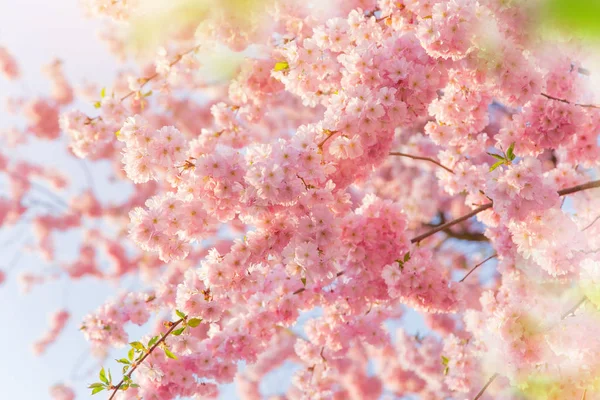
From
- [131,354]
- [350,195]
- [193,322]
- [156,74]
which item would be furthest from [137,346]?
[156,74]

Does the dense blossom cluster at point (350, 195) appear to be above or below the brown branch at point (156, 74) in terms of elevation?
below

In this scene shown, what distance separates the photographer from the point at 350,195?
3562 millimetres

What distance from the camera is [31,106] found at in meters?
11.9


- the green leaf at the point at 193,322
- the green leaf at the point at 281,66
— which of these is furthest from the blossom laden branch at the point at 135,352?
the green leaf at the point at 281,66

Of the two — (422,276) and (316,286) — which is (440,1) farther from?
(316,286)

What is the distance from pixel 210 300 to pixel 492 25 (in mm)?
2472

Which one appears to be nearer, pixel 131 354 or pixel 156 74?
pixel 131 354

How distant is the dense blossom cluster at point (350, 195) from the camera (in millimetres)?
2963

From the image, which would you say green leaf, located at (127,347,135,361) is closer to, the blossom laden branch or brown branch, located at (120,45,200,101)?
the blossom laden branch

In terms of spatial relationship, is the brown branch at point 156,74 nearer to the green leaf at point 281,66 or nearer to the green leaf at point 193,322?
the green leaf at point 281,66

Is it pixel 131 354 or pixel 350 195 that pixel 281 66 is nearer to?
pixel 350 195

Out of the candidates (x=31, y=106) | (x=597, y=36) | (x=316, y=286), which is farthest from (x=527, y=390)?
(x=31, y=106)

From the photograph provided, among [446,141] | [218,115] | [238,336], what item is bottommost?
[446,141]

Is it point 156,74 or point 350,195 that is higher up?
point 156,74
